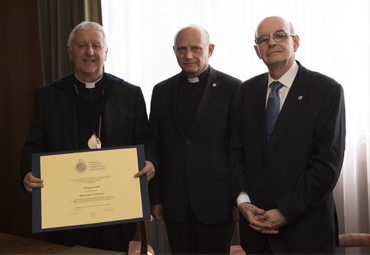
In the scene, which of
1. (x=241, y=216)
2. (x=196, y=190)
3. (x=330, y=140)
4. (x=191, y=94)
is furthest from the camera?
(x=191, y=94)

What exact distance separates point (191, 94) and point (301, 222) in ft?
3.73

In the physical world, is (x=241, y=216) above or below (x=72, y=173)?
below

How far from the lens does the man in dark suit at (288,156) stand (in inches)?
62.3

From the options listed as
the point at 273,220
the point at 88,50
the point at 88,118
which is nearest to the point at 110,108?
the point at 88,118

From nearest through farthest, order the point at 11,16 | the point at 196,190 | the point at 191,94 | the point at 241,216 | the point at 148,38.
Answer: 1. the point at 241,216
2. the point at 196,190
3. the point at 191,94
4. the point at 148,38
5. the point at 11,16

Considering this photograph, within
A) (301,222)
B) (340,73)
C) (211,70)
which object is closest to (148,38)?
(211,70)

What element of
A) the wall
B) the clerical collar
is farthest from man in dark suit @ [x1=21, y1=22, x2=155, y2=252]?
the wall

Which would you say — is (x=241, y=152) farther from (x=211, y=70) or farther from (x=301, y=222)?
(x=211, y=70)

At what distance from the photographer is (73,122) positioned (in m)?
2.07

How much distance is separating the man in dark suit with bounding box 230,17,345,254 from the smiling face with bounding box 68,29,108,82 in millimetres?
1025

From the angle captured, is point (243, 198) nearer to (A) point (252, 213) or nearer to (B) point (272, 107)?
(A) point (252, 213)

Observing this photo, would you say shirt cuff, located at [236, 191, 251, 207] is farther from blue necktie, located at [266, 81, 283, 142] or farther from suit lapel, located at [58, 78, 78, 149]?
suit lapel, located at [58, 78, 78, 149]

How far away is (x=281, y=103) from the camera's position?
1765 millimetres

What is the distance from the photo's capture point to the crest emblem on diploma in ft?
5.53
